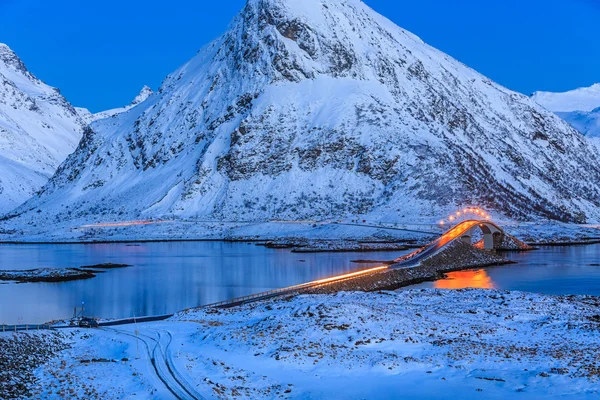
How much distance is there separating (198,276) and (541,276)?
35890 mm

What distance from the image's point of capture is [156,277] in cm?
7950

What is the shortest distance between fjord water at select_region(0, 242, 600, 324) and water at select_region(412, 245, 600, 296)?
0.28 ft

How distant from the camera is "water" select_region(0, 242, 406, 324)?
56.9 m

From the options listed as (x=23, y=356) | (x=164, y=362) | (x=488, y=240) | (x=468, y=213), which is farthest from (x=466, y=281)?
(x=468, y=213)

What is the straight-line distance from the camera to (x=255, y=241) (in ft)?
473

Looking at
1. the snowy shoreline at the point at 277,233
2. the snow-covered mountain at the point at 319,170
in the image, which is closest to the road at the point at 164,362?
the snowy shoreline at the point at 277,233

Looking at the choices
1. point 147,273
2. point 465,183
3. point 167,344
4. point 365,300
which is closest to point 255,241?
→ point 465,183

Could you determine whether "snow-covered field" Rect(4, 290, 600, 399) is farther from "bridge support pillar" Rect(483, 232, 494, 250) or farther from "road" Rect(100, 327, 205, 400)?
"bridge support pillar" Rect(483, 232, 494, 250)

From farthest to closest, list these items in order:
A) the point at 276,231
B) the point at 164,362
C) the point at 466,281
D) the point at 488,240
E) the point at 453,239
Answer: the point at 276,231 < the point at 488,240 < the point at 453,239 < the point at 466,281 < the point at 164,362

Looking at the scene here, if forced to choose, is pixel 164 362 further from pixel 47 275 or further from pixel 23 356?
pixel 47 275

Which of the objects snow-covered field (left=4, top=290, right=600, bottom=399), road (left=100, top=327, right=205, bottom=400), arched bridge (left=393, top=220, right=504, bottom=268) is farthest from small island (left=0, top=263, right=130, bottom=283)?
road (left=100, top=327, right=205, bottom=400)

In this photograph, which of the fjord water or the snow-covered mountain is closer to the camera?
the fjord water

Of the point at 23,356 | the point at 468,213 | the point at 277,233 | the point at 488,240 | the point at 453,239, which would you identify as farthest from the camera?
the point at 277,233

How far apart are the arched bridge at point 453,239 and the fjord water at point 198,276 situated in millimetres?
5486
